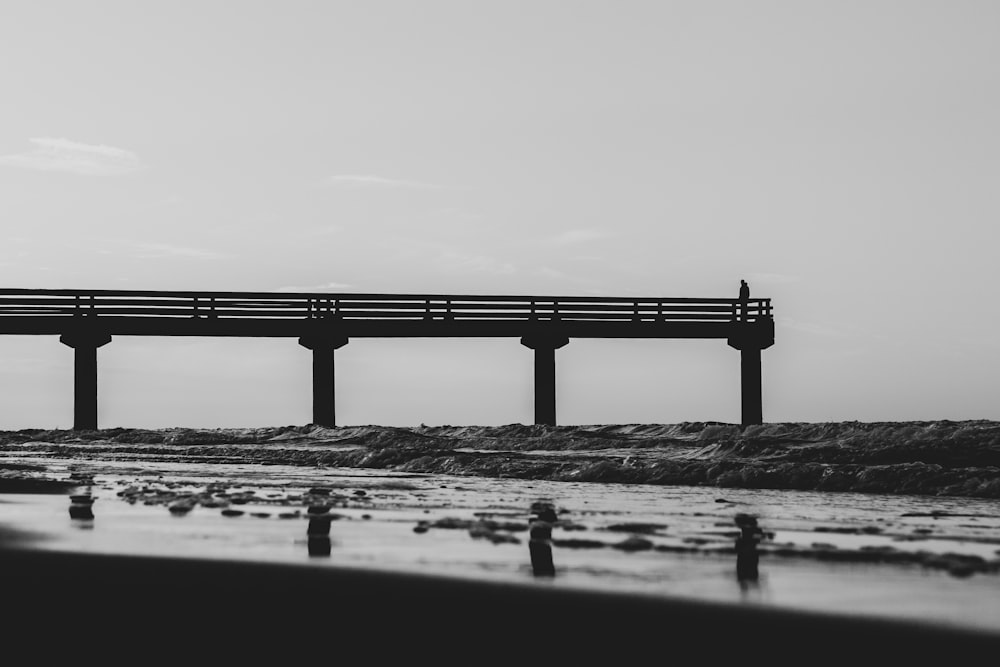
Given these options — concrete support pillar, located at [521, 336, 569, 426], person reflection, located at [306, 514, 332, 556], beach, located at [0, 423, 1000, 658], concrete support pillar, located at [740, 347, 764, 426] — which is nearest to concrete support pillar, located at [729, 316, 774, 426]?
concrete support pillar, located at [740, 347, 764, 426]

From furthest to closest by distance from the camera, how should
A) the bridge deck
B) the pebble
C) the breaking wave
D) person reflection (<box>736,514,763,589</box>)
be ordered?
the bridge deck, the breaking wave, the pebble, person reflection (<box>736,514,763,589</box>)

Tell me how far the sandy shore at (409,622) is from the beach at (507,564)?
0.05ft

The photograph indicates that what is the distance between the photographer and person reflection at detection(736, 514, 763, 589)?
5.21 m

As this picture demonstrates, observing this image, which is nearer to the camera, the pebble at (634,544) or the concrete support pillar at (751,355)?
the pebble at (634,544)

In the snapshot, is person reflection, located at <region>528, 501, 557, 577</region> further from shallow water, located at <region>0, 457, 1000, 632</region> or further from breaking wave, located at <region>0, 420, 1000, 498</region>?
breaking wave, located at <region>0, 420, 1000, 498</region>

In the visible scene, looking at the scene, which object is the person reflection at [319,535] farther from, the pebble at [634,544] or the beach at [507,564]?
the pebble at [634,544]

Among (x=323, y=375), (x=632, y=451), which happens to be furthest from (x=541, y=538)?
(x=323, y=375)

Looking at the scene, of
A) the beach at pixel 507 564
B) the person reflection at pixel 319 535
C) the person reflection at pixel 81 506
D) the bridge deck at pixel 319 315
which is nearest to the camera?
the beach at pixel 507 564

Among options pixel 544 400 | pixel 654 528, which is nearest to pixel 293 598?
pixel 654 528

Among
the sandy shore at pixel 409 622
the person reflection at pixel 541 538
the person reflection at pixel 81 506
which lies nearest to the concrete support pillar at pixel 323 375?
the person reflection at pixel 81 506

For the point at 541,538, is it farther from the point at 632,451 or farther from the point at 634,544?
the point at 632,451

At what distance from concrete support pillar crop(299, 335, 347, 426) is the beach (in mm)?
13317

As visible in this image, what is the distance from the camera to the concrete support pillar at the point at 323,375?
24.8m

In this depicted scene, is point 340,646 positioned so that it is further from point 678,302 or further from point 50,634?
point 678,302
